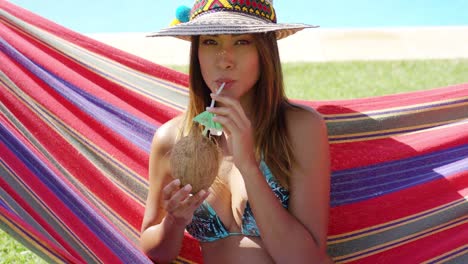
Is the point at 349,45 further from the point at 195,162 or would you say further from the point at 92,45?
the point at 195,162

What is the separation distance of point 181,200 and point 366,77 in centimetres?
737

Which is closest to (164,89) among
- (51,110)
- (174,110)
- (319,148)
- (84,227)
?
(174,110)

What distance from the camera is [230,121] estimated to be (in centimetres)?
177

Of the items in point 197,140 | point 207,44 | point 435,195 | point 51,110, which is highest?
point 207,44

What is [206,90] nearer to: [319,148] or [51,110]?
[319,148]

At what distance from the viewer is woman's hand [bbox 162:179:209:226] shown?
177cm

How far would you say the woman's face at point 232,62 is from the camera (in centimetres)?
186

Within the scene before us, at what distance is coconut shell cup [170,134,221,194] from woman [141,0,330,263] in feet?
0.09

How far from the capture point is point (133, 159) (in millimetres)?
2584

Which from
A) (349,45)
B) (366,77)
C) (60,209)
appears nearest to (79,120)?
(60,209)

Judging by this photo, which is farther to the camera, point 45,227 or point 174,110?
point 174,110

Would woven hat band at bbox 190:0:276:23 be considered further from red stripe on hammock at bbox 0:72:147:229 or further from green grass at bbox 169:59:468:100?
green grass at bbox 169:59:468:100

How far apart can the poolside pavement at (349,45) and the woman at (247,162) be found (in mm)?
8568

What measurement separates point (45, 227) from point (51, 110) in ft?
2.68
